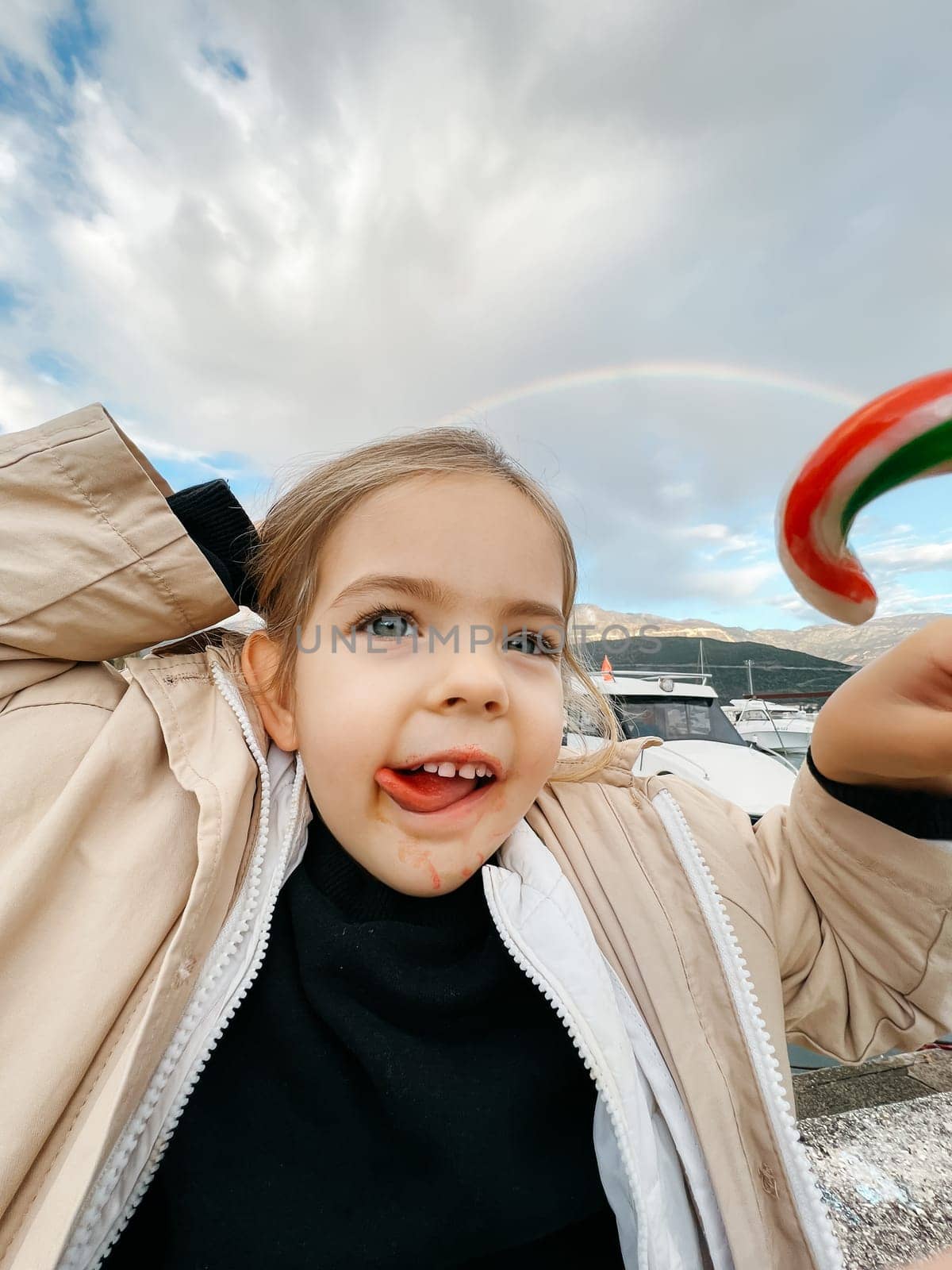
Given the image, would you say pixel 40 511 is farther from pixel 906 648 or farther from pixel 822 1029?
pixel 822 1029

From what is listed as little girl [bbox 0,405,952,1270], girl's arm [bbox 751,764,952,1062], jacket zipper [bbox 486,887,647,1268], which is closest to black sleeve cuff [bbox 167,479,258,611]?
little girl [bbox 0,405,952,1270]

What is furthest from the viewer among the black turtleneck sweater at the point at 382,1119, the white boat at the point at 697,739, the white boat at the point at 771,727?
the white boat at the point at 771,727

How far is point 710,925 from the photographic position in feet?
3.54

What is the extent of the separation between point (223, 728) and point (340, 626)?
307 millimetres

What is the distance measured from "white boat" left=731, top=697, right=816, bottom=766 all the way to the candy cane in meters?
7.50

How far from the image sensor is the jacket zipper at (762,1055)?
0.92 meters

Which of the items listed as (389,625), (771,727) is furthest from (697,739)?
(389,625)

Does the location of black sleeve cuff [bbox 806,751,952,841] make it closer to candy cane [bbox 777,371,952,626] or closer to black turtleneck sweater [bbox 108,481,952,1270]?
black turtleneck sweater [bbox 108,481,952,1270]

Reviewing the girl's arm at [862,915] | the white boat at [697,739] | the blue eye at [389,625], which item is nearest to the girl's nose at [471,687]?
the blue eye at [389,625]

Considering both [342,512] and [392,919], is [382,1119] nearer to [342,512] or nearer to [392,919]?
[392,919]

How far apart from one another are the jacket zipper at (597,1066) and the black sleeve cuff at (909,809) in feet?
1.99

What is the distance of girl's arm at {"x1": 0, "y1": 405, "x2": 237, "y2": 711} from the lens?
3.45 feet

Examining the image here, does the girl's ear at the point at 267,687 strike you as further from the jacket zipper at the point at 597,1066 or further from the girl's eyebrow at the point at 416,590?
the jacket zipper at the point at 597,1066

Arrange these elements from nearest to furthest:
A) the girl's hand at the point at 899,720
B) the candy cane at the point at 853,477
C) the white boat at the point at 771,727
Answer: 1. the candy cane at the point at 853,477
2. the girl's hand at the point at 899,720
3. the white boat at the point at 771,727
